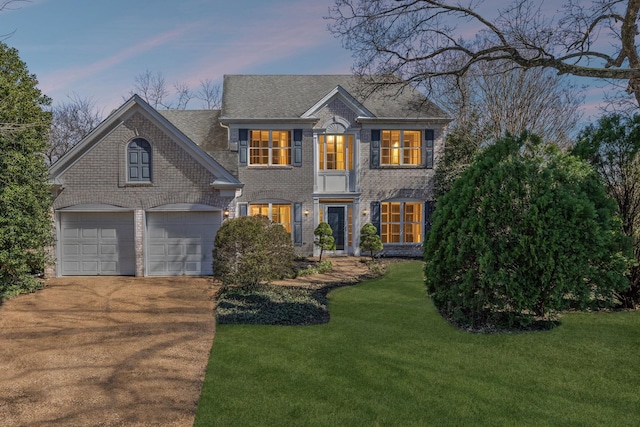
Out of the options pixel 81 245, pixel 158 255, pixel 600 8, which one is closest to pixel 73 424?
pixel 158 255

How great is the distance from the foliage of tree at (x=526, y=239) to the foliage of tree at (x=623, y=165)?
1.47 m

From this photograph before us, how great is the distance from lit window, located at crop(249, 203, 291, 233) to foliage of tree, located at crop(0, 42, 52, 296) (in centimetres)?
829

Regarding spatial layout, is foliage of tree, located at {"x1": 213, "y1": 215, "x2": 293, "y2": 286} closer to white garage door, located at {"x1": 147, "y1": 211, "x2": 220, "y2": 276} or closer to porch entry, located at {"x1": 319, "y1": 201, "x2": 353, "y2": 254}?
white garage door, located at {"x1": 147, "y1": 211, "x2": 220, "y2": 276}

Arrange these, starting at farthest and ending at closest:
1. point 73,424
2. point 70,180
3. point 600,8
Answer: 1. point 70,180
2. point 600,8
3. point 73,424

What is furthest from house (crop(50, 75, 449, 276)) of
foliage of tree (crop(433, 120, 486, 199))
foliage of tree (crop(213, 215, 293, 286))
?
foliage of tree (crop(213, 215, 293, 286))

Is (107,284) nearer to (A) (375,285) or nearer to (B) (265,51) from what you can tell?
(A) (375,285)

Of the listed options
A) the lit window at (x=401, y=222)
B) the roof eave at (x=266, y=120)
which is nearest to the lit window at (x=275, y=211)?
the roof eave at (x=266, y=120)

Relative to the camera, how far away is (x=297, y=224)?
18.5 meters

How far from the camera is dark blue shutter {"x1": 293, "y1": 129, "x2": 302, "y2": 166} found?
1855 cm

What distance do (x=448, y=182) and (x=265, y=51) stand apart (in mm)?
11138

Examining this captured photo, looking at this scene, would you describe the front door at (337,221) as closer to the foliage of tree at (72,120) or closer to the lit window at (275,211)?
the lit window at (275,211)

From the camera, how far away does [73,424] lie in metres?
4.64

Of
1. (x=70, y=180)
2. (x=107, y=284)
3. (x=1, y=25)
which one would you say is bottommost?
(x=107, y=284)

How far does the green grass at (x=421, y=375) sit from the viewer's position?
4.76 metres
